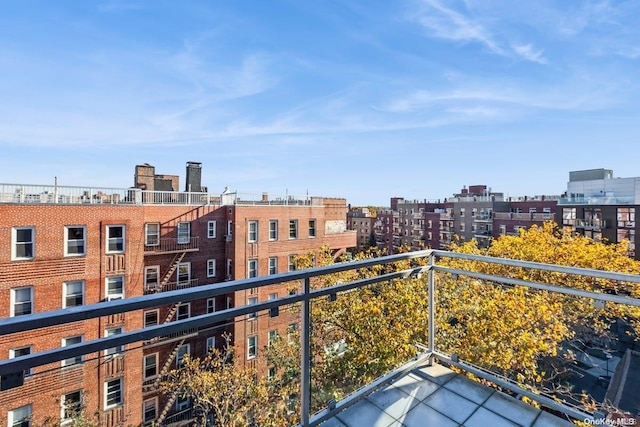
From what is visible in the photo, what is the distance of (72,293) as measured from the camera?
35.0ft

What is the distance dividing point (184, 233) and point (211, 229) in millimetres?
1307

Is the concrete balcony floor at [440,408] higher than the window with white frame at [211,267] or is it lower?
higher

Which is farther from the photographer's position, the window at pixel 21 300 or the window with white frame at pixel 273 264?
the window with white frame at pixel 273 264

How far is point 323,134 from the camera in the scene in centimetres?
1867

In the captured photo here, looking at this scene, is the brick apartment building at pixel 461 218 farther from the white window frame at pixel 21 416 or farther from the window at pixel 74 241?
the white window frame at pixel 21 416

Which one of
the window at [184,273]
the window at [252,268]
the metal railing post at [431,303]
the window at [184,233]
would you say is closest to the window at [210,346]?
the metal railing post at [431,303]

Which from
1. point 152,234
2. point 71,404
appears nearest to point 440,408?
point 71,404

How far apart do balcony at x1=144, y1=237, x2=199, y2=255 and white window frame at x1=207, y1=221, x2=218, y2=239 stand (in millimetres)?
692

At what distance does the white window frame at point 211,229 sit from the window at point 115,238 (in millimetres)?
4076

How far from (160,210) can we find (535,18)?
48.7 ft

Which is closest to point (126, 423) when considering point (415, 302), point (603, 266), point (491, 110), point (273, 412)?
point (273, 412)

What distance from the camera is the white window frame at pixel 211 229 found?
1530 centimetres

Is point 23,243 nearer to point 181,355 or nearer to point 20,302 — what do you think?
point 20,302

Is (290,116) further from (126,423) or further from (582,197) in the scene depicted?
(582,197)
